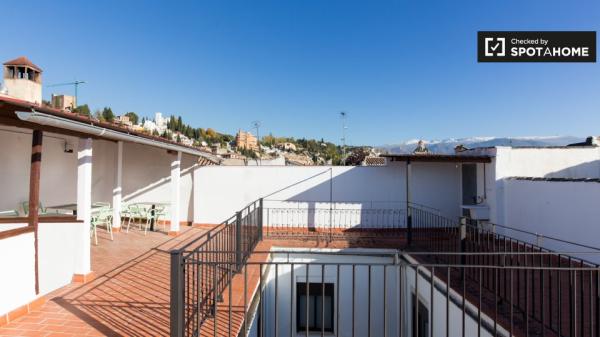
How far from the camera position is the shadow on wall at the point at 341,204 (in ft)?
36.0

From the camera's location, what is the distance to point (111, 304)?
14.4 ft

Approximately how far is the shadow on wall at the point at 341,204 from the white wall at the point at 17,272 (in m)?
7.04

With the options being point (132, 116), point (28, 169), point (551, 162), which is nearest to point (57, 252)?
point (28, 169)

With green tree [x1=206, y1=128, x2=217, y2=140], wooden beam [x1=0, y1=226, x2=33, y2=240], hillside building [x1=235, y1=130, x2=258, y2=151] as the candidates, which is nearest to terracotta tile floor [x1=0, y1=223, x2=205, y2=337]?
wooden beam [x1=0, y1=226, x2=33, y2=240]

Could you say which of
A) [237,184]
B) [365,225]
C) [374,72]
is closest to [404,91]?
[374,72]

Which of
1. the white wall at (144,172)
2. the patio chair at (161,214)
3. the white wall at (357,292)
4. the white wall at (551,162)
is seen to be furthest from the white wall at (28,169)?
the white wall at (551,162)

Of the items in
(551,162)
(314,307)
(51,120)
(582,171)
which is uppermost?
(51,120)

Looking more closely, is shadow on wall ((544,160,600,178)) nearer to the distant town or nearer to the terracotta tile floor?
the distant town

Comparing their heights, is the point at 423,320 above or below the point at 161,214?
below

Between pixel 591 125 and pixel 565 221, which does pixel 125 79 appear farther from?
pixel 591 125

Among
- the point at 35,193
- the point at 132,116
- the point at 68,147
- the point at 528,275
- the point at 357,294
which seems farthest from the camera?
the point at 132,116

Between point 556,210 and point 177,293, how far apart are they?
8.90 m

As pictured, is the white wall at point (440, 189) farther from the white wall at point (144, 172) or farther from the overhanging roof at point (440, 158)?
the white wall at point (144, 172)

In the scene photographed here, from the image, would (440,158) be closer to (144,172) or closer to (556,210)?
(556,210)
